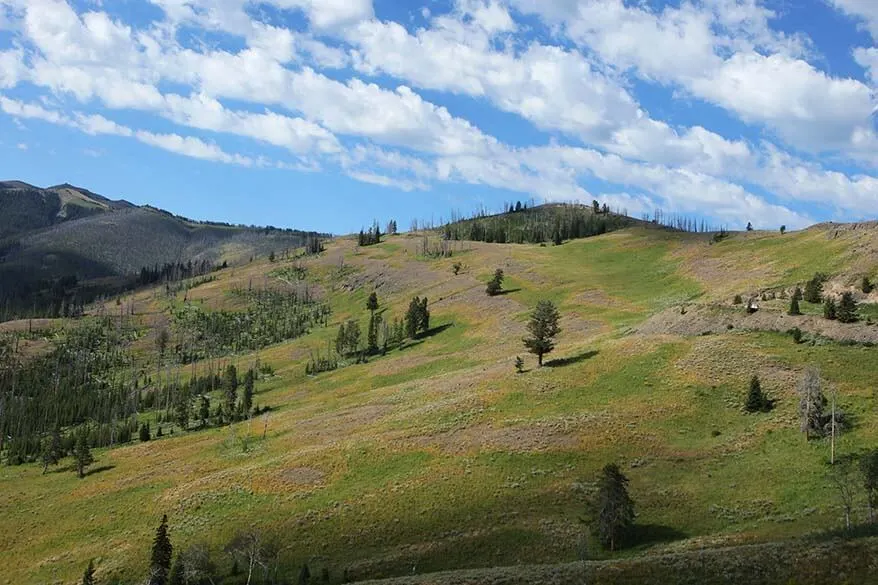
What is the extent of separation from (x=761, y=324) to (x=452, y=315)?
3465 inches

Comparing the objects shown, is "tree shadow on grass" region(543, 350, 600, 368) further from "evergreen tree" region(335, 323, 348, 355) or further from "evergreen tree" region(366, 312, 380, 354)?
"evergreen tree" region(335, 323, 348, 355)

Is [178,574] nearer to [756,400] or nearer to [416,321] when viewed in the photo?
[756,400]

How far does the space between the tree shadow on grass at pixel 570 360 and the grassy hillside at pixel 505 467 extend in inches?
20.7

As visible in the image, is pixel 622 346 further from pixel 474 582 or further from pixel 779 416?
pixel 474 582

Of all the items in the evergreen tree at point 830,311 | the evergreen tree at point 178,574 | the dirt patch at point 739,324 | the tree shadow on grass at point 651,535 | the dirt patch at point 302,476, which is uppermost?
the evergreen tree at point 830,311

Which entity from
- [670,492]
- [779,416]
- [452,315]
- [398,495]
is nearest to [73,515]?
[398,495]

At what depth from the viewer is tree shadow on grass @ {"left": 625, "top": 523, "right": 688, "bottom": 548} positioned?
4756 cm

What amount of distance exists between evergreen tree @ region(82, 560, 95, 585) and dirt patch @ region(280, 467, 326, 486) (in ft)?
61.6

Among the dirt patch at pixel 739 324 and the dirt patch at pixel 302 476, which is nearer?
the dirt patch at pixel 302 476

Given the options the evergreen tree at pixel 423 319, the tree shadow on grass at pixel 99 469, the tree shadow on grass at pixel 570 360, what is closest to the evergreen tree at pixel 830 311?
the tree shadow on grass at pixel 570 360

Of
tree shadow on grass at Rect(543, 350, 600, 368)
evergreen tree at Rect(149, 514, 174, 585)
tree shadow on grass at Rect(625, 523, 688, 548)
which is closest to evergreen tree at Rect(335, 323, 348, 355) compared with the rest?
tree shadow on grass at Rect(543, 350, 600, 368)

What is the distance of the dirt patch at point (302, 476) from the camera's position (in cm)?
6769

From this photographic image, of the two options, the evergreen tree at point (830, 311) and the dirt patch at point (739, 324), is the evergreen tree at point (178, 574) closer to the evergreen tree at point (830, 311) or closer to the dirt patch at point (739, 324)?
the dirt patch at point (739, 324)

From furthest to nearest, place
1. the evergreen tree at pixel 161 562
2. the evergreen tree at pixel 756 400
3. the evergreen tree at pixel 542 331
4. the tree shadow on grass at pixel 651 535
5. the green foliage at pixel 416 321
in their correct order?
the green foliage at pixel 416 321, the evergreen tree at pixel 542 331, the evergreen tree at pixel 756 400, the evergreen tree at pixel 161 562, the tree shadow on grass at pixel 651 535
